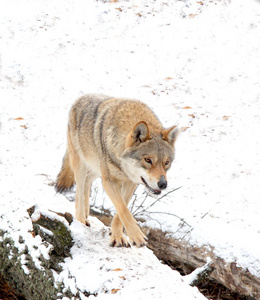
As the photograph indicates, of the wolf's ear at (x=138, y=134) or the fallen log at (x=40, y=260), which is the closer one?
the fallen log at (x=40, y=260)

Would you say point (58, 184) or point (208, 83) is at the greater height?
point (208, 83)

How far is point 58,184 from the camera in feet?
18.9

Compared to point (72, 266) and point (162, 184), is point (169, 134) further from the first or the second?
point (72, 266)

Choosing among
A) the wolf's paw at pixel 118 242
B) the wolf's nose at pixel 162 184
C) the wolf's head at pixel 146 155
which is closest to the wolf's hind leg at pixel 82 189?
the wolf's paw at pixel 118 242

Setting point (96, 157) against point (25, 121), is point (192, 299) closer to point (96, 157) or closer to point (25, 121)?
point (96, 157)

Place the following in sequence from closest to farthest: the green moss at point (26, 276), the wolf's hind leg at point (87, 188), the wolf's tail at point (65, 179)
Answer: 1. the green moss at point (26, 276)
2. the wolf's hind leg at point (87, 188)
3. the wolf's tail at point (65, 179)

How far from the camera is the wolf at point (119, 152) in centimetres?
423

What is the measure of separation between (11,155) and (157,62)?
5.66 meters

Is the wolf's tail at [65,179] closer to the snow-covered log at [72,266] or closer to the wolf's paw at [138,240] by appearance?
the snow-covered log at [72,266]

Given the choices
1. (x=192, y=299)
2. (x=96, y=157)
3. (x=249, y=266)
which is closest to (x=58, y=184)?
(x=96, y=157)

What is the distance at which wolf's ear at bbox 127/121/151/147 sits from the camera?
420cm

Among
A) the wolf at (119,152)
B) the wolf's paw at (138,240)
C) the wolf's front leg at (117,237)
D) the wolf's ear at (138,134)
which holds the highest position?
the wolf's ear at (138,134)

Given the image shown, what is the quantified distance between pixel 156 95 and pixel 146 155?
6336 mm

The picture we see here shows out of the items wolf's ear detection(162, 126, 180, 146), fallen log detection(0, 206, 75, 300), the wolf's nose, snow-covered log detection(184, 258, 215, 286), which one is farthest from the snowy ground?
wolf's ear detection(162, 126, 180, 146)
